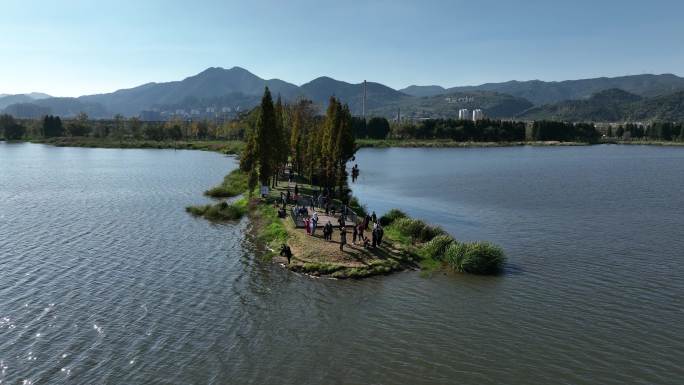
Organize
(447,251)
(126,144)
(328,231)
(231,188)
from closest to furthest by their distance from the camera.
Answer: (447,251) < (328,231) < (231,188) < (126,144)

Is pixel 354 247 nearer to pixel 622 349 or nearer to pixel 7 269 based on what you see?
pixel 622 349

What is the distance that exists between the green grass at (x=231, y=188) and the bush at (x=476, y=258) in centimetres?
3873

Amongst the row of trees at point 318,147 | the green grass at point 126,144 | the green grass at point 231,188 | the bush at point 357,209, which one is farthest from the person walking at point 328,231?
the green grass at point 126,144

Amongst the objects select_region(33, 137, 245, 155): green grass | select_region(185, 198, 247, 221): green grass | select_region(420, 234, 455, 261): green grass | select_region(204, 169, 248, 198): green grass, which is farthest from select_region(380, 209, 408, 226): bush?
select_region(33, 137, 245, 155): green grass

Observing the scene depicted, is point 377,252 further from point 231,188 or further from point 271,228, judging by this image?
point 231,188

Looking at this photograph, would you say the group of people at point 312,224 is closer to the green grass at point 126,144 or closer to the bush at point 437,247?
the bush at point 437,247

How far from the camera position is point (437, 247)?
3419 cm

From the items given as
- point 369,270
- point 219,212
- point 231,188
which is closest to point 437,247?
point 369,270

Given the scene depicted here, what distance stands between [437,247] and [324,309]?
11734mm

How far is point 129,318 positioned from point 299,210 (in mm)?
20881

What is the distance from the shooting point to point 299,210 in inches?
1706

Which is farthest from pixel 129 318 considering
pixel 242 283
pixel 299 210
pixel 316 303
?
pixel 299 210

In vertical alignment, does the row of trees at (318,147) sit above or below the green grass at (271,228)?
above

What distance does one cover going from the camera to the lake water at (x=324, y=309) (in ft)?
64.4
